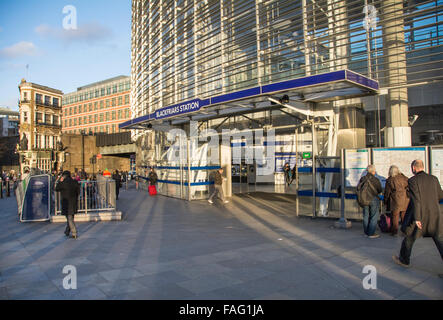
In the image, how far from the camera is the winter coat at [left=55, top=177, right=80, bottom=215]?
8789 millimetres

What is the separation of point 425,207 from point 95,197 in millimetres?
9698

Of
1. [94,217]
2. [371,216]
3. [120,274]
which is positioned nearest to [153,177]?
[94,217]

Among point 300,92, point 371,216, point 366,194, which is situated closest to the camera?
Answer: point 366,194

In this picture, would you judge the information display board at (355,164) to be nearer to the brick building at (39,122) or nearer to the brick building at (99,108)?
the brick building at (39,122)

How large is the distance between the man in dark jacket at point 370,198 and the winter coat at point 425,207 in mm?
2241

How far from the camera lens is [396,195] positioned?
8.05 metres

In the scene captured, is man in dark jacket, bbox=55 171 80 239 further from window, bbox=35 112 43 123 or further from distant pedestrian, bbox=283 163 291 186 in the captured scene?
window, bbox=35 112 43 123

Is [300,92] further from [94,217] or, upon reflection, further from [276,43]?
[94,217]

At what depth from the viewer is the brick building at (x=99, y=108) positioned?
79.1 m

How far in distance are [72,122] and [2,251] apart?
3721 inches

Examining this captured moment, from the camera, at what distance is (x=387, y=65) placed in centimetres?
1063

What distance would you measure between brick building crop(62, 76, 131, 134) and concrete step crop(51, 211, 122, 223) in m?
67.8

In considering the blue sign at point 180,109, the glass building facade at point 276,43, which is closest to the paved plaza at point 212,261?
the blue sign at point 180,109
